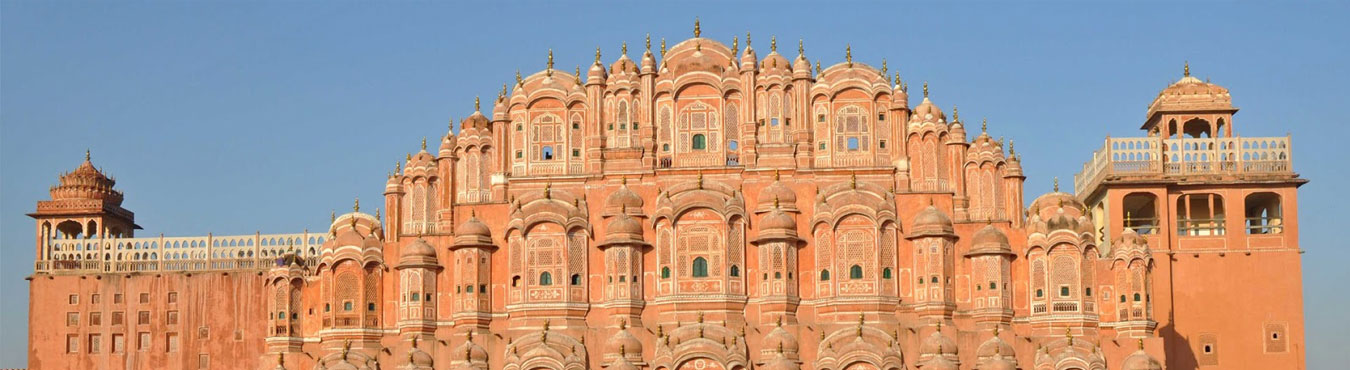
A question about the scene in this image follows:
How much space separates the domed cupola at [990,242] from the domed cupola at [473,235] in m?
13.4

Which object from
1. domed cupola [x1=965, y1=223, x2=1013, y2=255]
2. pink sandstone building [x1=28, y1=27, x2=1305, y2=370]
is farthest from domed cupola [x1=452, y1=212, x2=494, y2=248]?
domed cupola [x1=965, y1=223, x2=1013, y2=255]

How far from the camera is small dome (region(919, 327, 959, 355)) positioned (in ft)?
169

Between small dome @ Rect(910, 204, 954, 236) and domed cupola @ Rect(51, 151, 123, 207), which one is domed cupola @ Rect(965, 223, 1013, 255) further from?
domed cupola @ Rect(51, 151, 123, 207)

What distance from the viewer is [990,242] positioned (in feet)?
175

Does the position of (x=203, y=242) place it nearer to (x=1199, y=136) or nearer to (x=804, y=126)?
(x=804, y=126)

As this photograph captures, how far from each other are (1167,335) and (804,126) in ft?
45.1

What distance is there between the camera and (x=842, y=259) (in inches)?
2116

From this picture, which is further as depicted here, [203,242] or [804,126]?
[203,242]

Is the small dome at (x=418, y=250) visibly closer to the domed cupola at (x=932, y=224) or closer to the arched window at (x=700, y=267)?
the arched window at (x=700, y=267)

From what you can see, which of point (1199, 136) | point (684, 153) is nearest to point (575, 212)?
point (684, 153)

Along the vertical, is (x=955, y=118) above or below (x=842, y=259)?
above

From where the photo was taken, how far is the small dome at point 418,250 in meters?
54.7

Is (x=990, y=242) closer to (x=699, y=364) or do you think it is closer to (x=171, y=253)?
(x=699, y=364)

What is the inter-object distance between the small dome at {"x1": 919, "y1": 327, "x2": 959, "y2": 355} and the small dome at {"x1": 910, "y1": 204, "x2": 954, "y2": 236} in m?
2.91
